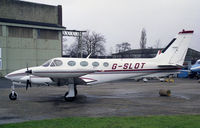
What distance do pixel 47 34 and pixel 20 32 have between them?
5192mm

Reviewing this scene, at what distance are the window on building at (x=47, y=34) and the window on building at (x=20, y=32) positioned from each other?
5.73ft

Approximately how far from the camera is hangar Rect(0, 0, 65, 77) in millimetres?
40297

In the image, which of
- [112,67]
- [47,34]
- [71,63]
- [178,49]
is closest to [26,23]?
[47,34]

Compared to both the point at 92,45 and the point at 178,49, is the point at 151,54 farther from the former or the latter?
the point at 178,49

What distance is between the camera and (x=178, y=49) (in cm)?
1652

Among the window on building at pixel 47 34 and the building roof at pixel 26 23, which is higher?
the building roof at pixel 26 23

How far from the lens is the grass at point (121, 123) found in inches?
323

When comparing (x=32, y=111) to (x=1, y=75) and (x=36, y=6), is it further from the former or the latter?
(x=36, y=6)

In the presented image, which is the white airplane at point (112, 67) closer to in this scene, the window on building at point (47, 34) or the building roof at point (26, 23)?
the building roof at point (26, 23)

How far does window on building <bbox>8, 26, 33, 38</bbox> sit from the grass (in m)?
35.3

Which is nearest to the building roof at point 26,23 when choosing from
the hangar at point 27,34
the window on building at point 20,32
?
→ the hangar at point 27,34

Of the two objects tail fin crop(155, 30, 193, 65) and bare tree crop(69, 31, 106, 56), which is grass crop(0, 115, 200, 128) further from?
bare tree crop(69, 31, 106, 56)

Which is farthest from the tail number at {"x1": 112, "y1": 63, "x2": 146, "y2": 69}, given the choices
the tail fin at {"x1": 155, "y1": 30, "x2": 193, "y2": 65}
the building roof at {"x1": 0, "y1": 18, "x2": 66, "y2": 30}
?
the building roof at {"x1": 0, "y1": 18, "x2": 66, "y2": 30}

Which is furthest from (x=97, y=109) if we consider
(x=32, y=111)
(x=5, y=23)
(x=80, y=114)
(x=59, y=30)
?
(x=59, y=30)
